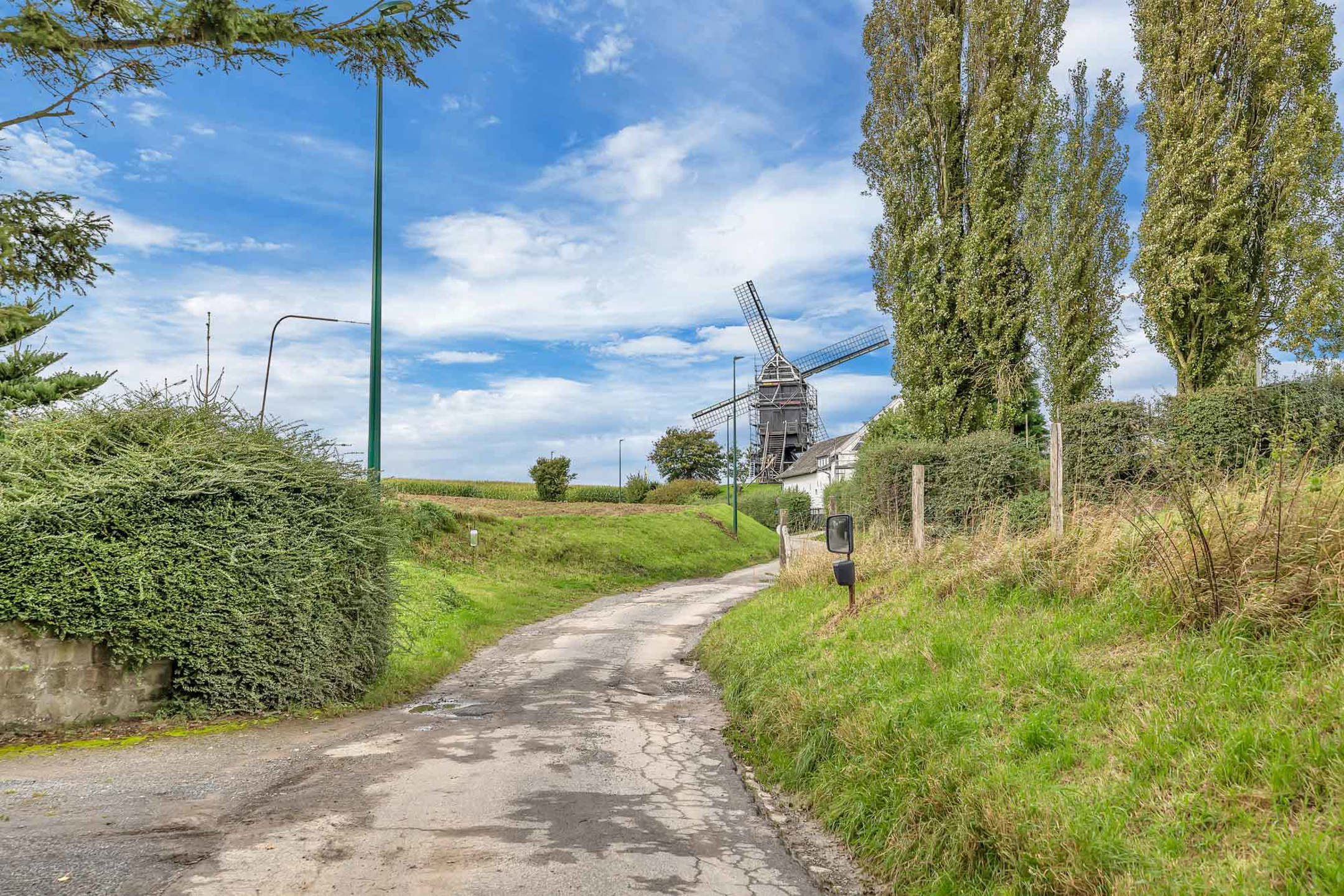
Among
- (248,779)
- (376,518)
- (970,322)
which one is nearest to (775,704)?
(248,779)

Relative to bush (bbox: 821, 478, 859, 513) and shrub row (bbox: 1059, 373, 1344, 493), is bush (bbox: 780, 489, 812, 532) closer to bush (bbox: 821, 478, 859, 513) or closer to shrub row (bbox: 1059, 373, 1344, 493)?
bush (bbox: 821, 478, 859, 513)

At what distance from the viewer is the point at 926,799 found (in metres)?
4.81

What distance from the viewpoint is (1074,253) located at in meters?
21.6

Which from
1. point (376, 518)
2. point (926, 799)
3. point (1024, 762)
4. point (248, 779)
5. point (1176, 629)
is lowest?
point (248, 779)

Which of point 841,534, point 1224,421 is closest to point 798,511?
point 1224,421

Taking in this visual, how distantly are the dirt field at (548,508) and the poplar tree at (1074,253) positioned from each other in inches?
883

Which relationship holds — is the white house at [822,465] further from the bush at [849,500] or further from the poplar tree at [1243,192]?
the poplar tree at [1243,192]

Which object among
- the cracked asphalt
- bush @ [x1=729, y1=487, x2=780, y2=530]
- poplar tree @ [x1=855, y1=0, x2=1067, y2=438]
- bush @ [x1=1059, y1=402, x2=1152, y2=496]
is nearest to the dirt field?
bush @ [x1=729, y1=487, x2=780, y2=530]

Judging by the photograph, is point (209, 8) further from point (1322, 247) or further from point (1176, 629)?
point (1322, 247)

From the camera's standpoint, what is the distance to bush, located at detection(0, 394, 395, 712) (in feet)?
25.7

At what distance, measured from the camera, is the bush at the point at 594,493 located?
209 feet

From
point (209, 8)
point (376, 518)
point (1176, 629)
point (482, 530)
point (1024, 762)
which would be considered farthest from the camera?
point (482, 530)

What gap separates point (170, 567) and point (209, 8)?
632 cm

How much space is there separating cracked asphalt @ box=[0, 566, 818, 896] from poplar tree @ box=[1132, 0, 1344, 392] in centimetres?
1893
